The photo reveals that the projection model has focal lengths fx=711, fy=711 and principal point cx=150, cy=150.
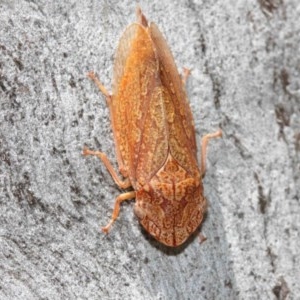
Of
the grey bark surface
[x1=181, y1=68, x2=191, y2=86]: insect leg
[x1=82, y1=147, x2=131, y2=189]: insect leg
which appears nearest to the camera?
the grey bark surface

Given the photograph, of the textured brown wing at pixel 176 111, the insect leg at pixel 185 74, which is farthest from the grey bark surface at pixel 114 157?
the textured brown wing at pixel 176 111

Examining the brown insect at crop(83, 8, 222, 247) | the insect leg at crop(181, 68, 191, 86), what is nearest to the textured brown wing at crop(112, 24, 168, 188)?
the brown insect at crop(83, 8, 222, 247)

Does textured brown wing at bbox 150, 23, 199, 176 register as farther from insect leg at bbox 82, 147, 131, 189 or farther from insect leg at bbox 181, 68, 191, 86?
insect leg at bbox 82, 147, 131, 189

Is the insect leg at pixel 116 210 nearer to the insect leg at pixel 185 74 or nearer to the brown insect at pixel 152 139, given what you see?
the brown insect at pixel 152 139

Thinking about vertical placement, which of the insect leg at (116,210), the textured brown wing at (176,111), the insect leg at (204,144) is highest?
the textured brown wing at (176,111)

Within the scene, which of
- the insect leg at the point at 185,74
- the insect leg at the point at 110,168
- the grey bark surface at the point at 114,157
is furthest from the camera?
the insect leg at the point at 185,74
